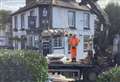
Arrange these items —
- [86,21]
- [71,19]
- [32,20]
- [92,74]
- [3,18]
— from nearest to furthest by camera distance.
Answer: [92,74], [32,20], [71,19], [86,21], [3,18]

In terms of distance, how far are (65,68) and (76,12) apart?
88.2 feet

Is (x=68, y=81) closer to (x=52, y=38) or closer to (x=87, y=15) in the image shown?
(x=52, y=38)

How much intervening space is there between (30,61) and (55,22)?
35130mm

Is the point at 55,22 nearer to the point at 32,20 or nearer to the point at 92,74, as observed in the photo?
the point at 32,20

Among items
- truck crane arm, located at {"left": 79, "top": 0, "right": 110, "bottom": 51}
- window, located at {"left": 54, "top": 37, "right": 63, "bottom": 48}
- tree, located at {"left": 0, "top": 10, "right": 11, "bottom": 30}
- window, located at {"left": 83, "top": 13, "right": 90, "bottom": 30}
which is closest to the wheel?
truck crane arm, located at {"left": 79, "top": 0, "right": 110, "bottom": 51}

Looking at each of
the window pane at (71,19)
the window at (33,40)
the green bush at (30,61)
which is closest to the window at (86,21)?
the window pane at (71,19)

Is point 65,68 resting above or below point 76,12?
below

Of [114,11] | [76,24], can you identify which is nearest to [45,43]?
[76,24]

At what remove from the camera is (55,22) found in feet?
154

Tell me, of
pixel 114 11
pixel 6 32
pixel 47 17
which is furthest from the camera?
pixel 6 32

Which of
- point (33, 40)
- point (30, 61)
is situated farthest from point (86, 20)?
point (30, 61)

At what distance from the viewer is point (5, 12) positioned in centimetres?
6894

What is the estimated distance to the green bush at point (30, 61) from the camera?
11.9 m

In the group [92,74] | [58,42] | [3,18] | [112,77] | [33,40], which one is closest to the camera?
[112,77]
